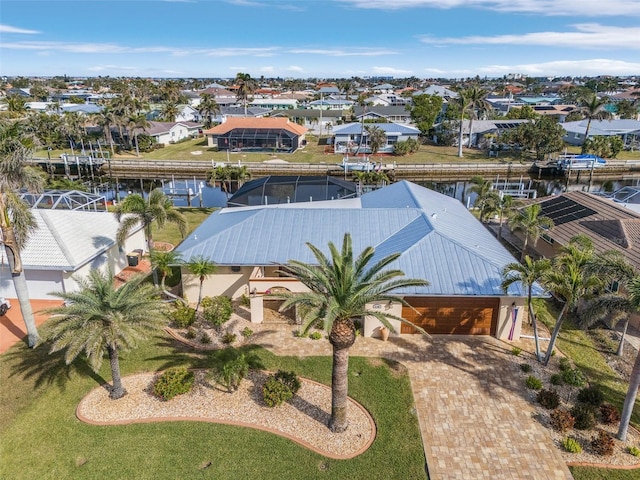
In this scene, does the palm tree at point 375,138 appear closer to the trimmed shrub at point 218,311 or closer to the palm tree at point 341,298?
the trimmed shrub at point 218,311

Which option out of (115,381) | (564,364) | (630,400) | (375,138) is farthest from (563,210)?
Result: (375,138)

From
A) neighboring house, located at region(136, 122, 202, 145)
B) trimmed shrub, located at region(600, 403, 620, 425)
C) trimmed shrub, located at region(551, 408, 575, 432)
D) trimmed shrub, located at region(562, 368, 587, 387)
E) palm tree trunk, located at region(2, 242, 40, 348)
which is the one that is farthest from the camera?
neighboring house, located at region(136, 122, 202, 145)

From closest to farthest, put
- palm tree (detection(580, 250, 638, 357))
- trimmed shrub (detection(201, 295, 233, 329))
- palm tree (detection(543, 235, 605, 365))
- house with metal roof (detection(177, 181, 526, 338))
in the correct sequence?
palm tree (detection(580, 250, 638, 357)) → palm tree (detection(543, 235, 605, 365)) → house with metal roof (detection(177, 181, 526, 338)) → trimmed shrub (detection(201, 295, 233, 329))

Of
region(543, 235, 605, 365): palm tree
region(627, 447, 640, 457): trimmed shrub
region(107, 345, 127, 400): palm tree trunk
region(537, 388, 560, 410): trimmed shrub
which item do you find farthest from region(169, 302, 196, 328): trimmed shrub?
region(627, 447, 640, 457): trimmed shrub

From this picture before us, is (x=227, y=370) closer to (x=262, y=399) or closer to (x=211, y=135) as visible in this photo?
(x=262, y=399)

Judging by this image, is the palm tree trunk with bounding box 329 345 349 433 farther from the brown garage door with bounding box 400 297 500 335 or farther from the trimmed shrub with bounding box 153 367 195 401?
the brown garage door with bounding box 400 297 500 335

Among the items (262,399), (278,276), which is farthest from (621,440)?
(278,276)

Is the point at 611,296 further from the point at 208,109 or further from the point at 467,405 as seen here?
the point at 208,109
